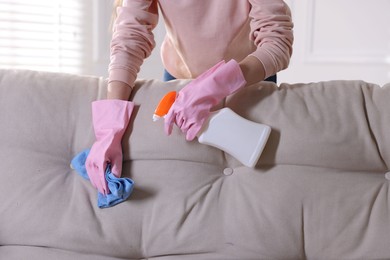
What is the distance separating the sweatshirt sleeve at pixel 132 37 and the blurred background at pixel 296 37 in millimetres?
1159

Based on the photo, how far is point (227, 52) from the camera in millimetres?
1304

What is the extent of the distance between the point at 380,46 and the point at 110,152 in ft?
5.55

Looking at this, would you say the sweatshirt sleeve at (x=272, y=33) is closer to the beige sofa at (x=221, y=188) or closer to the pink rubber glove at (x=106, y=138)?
the beige sofa at (x=221, y=188)

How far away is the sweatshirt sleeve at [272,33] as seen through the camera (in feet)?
3.63

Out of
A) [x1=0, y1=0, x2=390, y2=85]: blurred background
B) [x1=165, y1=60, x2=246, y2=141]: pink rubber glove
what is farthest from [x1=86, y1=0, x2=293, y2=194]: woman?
[x1=0, y1=0, x2=390, y2=85]: blurred background

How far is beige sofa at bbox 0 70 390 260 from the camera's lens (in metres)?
0.97

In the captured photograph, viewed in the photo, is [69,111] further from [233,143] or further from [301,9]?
[301,9]

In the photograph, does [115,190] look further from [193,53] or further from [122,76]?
[193,53]

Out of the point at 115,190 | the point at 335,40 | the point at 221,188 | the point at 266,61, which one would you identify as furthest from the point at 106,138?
the point at 335,40

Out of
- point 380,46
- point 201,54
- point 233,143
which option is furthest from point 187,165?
point 380,46

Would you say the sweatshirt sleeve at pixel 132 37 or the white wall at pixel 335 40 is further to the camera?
the white wall at pixel 335 40

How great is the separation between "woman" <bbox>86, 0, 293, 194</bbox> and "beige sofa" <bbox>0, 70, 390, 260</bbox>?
44 mm

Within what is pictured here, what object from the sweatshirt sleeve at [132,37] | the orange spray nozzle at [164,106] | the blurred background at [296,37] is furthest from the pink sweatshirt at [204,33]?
the blurred background at [296,37]

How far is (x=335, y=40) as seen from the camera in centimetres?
244
